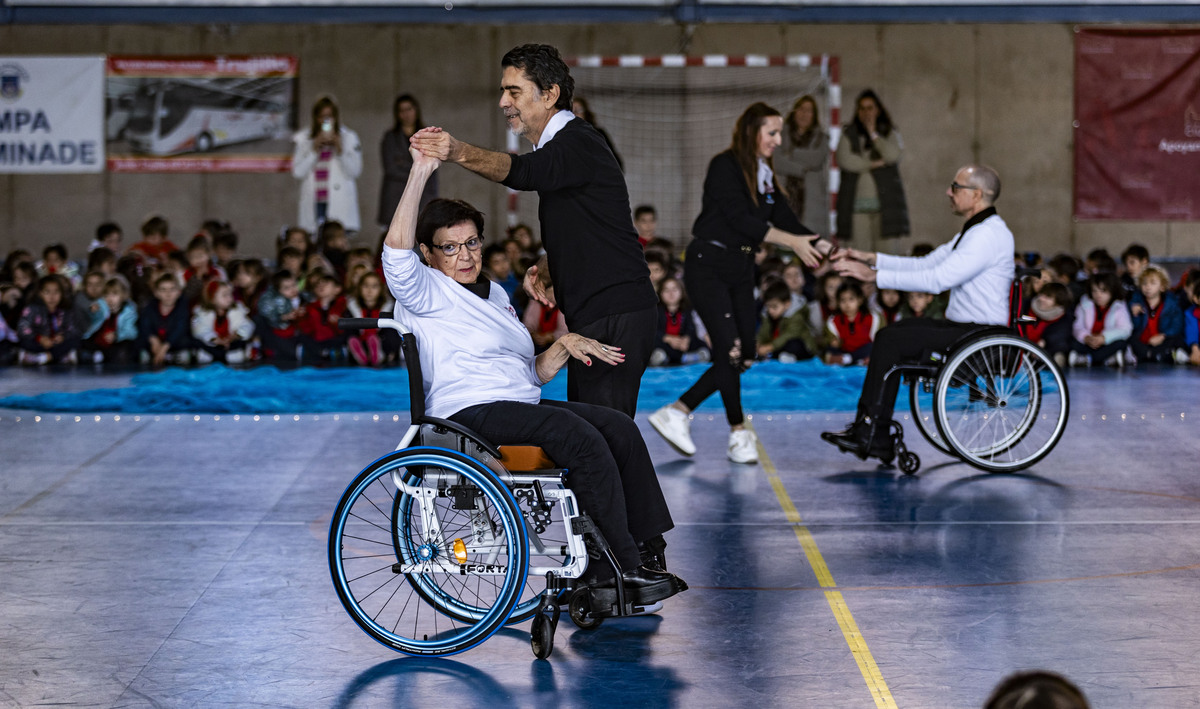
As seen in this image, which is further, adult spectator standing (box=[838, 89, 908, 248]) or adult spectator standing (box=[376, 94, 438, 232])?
adult spectator standing (box=[376, 94, 438, 232])

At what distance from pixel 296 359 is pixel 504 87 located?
714cm

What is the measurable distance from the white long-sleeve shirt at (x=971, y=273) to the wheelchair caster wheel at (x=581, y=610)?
2816 mm

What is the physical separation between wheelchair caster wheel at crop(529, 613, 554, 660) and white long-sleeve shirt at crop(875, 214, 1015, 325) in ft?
9.98

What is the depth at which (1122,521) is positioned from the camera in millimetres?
5086

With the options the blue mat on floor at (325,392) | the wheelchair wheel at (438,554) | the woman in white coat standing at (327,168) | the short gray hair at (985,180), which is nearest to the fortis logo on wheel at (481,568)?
the wheelchair wheel at (438,554)

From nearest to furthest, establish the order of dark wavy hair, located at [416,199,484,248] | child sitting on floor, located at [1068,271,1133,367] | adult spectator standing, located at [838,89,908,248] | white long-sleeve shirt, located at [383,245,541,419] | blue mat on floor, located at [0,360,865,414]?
white long-sleeve shirt, located at [383,245,541,419] < dark wavy hair, located at [416,199,484,248] < blue mat on floor, located at [0,360,865,414] < child sitting on floor, located at [1068,271,1133,367] < adult spectator standing, located at [838,89,908,248]

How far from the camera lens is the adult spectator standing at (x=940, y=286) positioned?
6102mm

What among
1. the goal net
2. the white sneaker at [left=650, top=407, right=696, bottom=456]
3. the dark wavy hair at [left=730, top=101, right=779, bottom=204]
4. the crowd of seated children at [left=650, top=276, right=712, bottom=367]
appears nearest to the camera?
the dark wavy hair at [left=730, top=101, right=779, bottom=204]

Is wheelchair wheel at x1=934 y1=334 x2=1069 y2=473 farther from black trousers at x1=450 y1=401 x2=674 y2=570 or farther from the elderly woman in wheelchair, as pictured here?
black trousers at x1=450 y1=401 x2=674 y2=570

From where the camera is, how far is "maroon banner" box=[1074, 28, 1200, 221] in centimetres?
1399

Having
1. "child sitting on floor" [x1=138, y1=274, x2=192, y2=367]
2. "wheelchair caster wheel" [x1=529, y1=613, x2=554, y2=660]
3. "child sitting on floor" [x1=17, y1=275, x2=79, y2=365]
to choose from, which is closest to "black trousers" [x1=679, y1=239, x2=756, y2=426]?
"wheelchair caster wheel" [x1=529, y1=613, x2=554, y2=660]

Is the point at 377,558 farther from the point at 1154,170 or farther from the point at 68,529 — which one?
the point at 1154,170

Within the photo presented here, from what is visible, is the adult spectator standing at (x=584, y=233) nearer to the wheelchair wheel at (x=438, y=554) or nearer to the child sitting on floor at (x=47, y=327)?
the wheelchair wheel at (x=438, y=554)

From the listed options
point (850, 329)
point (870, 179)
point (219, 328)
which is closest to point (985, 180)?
point (850, 329)
